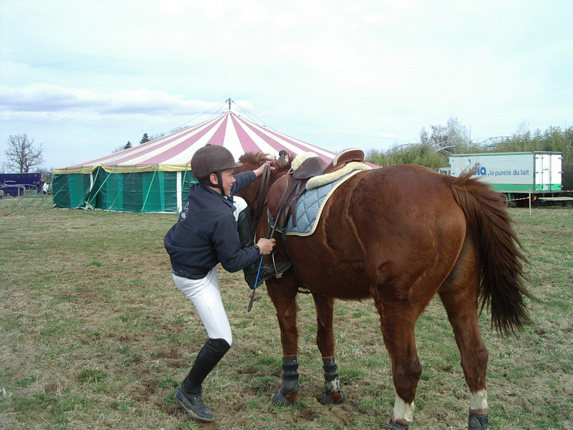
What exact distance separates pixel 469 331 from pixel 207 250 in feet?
5.95

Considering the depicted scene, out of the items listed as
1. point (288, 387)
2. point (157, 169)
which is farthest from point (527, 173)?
point (288, 387)

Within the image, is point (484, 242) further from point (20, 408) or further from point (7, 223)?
point (7, 223)

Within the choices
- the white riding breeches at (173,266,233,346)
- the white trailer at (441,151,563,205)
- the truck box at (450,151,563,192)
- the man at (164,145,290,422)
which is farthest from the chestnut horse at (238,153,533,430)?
the truck box at (450,151,563,192)

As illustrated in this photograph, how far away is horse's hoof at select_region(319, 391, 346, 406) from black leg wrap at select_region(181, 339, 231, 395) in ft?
3.10

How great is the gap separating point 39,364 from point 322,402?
2.65 metres

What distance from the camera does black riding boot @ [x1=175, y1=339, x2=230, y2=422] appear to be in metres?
3.29

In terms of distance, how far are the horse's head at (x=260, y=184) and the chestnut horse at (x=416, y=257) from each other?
31.7 inches

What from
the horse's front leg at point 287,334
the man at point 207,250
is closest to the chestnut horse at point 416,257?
the horse's front leg at point 287,334

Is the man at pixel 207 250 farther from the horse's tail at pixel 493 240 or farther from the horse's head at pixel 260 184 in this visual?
the horse's tail at pixel 493 240

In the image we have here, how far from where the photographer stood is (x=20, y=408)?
11.3ft

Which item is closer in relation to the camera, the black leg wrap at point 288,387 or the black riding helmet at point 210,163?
the black riding helmet at point 210,163

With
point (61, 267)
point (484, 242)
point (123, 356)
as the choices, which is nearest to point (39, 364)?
point (123, 356)

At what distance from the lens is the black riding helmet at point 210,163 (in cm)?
322

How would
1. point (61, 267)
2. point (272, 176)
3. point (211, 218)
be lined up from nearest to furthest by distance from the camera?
point (211, 218) < point (272, 176) < point (61, 267)
